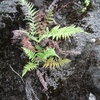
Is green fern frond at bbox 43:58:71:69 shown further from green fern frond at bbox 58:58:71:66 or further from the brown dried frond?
the brown dried frond

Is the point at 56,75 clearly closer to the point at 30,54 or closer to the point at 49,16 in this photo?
the point at 30,54

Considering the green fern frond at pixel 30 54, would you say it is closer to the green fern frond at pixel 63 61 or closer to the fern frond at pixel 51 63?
the fern frond at pixel 51 63

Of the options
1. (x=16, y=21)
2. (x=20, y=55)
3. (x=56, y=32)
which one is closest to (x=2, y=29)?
(x=16, y=21)

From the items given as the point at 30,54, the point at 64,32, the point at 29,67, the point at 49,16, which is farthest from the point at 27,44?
the point at 49,16

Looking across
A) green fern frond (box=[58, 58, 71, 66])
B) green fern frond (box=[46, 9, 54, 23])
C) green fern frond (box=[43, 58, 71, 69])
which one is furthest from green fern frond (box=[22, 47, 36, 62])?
green fern frond (box=[46, 9, 54, 23])

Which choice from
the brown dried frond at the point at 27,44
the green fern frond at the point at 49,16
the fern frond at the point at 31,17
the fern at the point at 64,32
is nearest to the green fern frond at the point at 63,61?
the fern at the point at 64,32
